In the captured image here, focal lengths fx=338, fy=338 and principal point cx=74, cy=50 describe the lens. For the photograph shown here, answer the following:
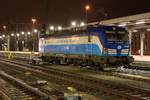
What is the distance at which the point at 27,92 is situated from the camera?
1521 cm

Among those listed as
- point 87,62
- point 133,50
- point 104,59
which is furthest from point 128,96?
point 133,50

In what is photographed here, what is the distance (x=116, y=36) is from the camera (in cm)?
2627

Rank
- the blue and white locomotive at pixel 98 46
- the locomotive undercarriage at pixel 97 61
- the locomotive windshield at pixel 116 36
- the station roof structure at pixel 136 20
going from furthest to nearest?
the station roof structure at pixel 136 20 < the locomotive windshield at pixel 116 36 < the blue and white locomotive at pixel 98 46 < the locomotive undercarriage at pixel 97 61

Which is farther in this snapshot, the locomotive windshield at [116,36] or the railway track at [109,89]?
the locomotive windshield at [116,36]

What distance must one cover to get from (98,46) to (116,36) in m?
1.66

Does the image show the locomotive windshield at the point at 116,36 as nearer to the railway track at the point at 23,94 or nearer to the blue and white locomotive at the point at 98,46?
the blue and white locomotive at the point at 98,46

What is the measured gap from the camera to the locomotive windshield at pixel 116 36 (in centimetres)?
2572

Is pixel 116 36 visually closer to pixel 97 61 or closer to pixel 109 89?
pixel 97 61

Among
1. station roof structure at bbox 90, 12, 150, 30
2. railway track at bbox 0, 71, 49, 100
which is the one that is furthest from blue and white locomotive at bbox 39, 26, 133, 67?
railway track at bbox 0, 71, 49, 100

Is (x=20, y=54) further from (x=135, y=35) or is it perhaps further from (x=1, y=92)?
(x=1, y=92)

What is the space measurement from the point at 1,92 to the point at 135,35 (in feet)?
105

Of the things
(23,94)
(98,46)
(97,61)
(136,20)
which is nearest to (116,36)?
(98,46)

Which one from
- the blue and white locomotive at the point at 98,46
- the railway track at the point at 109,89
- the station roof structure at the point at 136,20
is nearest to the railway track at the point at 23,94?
the railway track at the point at 109,89

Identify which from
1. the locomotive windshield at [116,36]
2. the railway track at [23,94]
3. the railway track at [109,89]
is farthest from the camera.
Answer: the locomotive windshield at [116,36]
